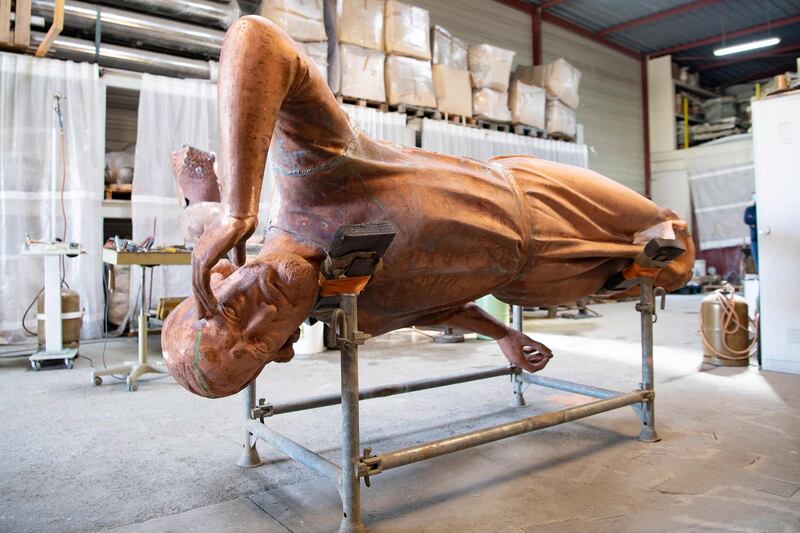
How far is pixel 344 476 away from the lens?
1.62 metres

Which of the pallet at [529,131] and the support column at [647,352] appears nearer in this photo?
the support column at [647,352]

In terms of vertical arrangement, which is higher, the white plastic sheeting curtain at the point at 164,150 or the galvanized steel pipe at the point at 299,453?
the white plastic sheeting curtain at the point at 164,150

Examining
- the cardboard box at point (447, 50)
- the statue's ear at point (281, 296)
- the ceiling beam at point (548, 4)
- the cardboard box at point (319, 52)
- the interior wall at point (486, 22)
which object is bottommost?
the statue's ear at point (281, 296)

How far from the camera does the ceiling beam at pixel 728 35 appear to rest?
11172mm

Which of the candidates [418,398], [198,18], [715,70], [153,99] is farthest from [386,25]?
[715,70]

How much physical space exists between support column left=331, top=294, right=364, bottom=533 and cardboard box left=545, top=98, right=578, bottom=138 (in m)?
7.94

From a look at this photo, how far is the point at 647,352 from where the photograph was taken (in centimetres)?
252

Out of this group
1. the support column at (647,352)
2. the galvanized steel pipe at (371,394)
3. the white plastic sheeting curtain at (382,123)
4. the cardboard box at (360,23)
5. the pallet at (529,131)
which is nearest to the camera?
the galvanized steel pipe at (371,394)

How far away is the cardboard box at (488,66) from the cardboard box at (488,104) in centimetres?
8

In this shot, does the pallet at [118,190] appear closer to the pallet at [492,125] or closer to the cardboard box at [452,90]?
the cardboard box at [452,90]

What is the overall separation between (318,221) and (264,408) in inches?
40.2

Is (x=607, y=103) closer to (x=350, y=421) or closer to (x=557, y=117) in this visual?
(x=557, y=117)

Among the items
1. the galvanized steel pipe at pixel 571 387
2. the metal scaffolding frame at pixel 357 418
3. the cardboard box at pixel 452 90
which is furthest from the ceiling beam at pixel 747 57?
the galvanized steel pipe at pixel 571 387

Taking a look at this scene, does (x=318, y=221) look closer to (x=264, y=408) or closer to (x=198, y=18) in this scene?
(x=264, y=408)
